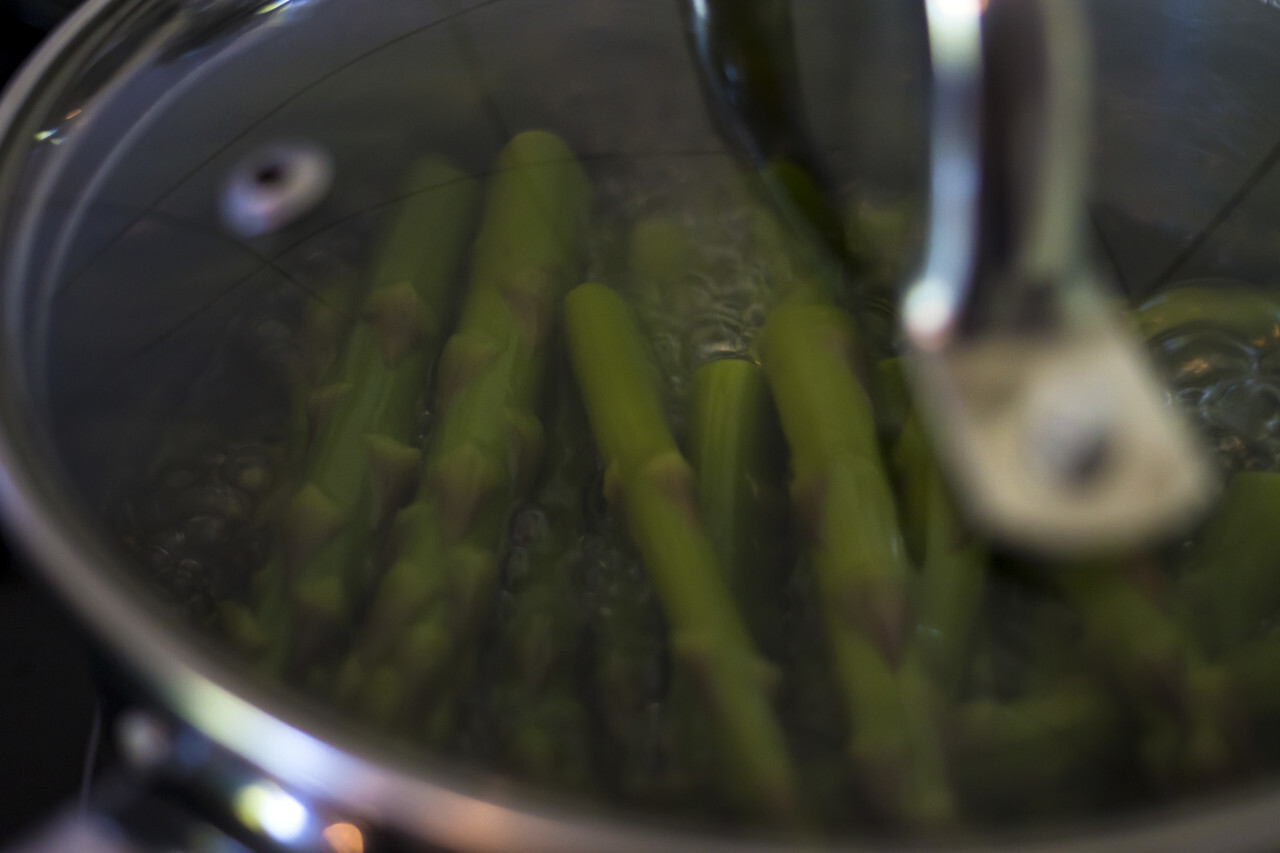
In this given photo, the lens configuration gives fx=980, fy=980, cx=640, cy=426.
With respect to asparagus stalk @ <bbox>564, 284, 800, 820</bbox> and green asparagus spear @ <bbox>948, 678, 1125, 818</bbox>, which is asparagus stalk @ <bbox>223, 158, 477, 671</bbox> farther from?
green asparagus spear @ <bbox>948, 678, 1125, 818</bbox>

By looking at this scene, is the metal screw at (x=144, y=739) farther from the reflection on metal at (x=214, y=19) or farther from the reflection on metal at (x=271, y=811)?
the reflection on metal at (x=214, y=19)

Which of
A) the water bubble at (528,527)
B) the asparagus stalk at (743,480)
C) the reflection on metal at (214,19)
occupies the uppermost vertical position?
the reflection on metal at (214,19)

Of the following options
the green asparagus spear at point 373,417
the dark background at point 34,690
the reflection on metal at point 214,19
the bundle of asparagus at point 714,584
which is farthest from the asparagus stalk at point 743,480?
the dark background at point 34,690

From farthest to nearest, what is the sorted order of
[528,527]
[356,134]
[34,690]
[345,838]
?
[34,690], [356,134], [528,527], [345,838]

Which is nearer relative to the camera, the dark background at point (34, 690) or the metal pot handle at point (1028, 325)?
the metal pot handle at point (1028, 325)

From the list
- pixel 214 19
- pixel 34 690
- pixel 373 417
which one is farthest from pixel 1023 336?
pixel 34 690

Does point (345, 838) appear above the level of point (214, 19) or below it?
below

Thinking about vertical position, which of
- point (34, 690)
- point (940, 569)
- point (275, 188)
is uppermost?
point (275, 188)

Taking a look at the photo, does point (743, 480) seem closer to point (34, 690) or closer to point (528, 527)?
point (528, 527)
